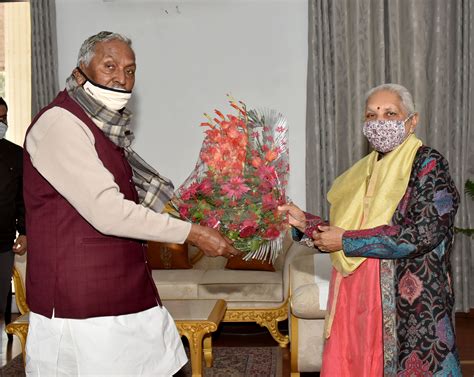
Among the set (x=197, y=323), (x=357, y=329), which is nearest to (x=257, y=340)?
(x=197, y=323)

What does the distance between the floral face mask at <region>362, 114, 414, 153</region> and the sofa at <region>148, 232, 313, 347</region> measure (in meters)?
2.44

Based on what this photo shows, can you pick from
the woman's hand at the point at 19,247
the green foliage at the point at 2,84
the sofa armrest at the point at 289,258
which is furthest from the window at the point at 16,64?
the sofa armrest at the point at 289,258

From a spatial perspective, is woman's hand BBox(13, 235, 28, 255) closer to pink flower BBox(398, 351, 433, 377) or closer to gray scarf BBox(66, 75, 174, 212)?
gray scarf BBox(66, 75, 174, 212)

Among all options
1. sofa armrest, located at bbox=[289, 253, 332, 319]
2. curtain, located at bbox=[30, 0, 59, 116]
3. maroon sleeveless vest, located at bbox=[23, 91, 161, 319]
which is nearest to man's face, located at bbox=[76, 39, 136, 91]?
maroon sleeveless vest, located at bbox=[23, 91, 161, 319]

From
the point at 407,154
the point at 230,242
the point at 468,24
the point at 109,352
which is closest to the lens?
the point at 109,352

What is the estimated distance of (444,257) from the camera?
2.65 metres

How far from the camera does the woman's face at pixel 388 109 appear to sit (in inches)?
111

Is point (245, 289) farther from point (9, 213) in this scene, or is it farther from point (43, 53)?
point (43, 53)

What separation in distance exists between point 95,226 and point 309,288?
8.49 feet

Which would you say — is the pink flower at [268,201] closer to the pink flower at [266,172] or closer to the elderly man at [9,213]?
the pink flower at [266,172]

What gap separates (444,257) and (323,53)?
385cm

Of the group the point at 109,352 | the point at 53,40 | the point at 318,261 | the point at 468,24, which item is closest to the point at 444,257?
the point at 109,352

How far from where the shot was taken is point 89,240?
210 cm

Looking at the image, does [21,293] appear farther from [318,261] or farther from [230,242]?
[230,242]
